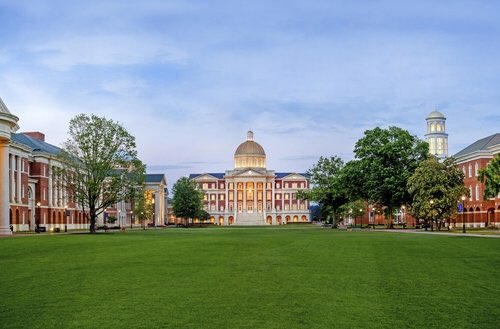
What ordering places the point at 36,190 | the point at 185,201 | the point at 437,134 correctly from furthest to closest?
the point at 437,134 < the point at 185,201 < the point at 36,190

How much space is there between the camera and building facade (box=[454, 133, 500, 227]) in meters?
89.8

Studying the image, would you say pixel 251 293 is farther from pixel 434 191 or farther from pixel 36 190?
pixel 36 190

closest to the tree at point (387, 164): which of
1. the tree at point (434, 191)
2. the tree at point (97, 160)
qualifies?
the tree at point (434, 191)

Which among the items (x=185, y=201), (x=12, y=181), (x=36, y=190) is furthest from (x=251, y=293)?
(x=185, y=201)

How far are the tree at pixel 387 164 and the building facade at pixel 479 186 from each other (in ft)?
45.2

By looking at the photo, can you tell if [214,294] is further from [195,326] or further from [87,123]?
[87,123]

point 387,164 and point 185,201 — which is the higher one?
point 387,164

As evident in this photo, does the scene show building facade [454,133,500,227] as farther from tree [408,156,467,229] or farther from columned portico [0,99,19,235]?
columned portico [0,99,19,235]

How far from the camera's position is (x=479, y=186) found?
94.4m

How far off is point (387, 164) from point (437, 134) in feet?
397

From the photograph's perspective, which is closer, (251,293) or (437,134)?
(251,293)

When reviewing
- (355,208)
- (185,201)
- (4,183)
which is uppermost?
(4,183)

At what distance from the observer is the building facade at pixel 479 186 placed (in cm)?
8975

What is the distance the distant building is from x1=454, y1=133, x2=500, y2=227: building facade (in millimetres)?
90844
